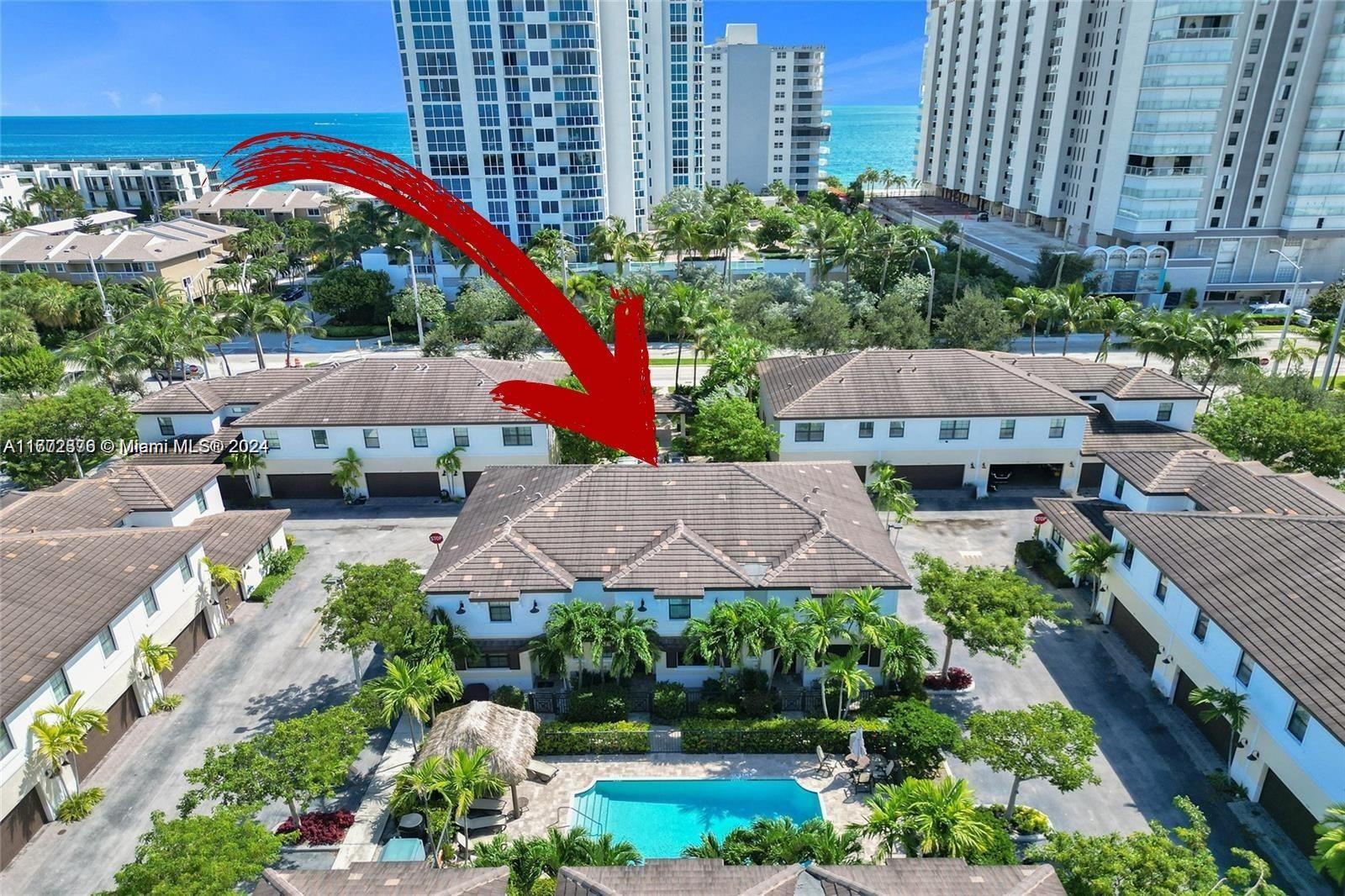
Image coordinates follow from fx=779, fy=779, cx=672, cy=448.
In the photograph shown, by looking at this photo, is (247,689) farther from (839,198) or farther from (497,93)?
(839,198)

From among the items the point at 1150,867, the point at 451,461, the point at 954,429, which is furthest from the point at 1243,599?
the point at 451,461

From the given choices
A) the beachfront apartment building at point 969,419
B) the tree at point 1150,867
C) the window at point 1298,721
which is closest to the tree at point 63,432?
the beachfront apartment building at point 969,419

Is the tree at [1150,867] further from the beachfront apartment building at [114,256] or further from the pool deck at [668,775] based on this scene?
the beachfront apartment building at [114,256]

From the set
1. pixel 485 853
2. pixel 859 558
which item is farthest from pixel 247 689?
pixel 859 558

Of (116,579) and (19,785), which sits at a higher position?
(116,579)

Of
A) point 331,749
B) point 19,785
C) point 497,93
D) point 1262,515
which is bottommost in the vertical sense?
point 19,785

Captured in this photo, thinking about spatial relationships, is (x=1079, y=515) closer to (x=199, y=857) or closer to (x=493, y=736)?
(x=493, y=736)

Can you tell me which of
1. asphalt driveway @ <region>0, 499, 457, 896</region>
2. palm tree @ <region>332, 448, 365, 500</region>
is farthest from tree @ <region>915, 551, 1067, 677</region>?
palm tree @ <region>332, 448, 365, 500</region>
